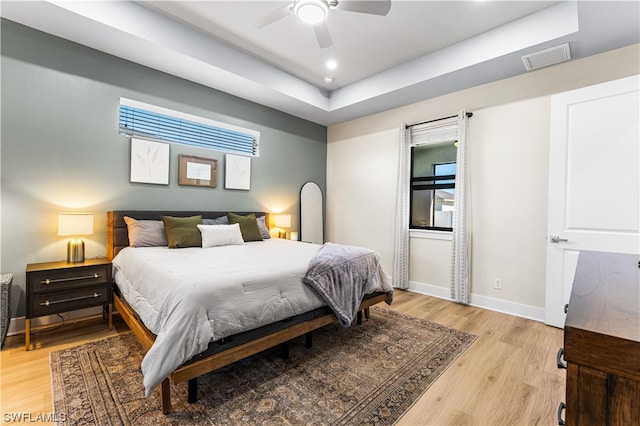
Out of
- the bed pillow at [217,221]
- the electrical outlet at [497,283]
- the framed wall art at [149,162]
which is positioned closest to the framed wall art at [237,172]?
the bed pillow at [217,221]

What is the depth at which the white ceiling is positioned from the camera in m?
2.63

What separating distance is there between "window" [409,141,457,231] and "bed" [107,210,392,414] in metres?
1.73

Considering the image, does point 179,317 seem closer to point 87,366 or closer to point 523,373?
point 87,366

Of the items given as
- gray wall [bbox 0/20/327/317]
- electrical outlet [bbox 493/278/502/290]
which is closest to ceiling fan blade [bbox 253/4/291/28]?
gray wall [bbox 0/20/327/317]

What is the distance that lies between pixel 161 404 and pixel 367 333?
70.4 inches

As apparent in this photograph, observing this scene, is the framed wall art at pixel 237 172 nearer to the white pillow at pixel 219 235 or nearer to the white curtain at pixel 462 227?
the white pillow at pixel 219 235

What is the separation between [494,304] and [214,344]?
3.35 m

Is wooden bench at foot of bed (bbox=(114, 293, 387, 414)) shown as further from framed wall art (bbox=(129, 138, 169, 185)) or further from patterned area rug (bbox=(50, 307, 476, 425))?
framed wall art (bbox=(129, 138, 169, 185))

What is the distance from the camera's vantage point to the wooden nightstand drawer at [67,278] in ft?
8.10

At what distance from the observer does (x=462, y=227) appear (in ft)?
12.4

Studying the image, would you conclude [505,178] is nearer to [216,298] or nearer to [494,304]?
[494,304]

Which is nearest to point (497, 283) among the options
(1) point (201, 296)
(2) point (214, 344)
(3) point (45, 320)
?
(2) point (214, 344)

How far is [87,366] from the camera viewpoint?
216 centimetres

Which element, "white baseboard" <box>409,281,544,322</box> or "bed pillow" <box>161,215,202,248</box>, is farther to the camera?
"white baseboard" <box>409,281,544,322</box>
